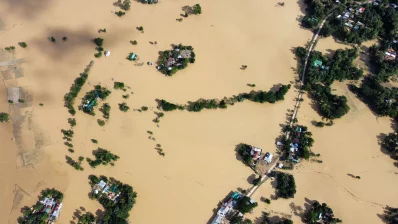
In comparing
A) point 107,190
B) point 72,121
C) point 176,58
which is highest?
point 176,58

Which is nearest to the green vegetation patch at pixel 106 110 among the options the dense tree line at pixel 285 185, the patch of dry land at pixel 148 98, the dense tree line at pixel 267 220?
the patch of dry land at pixel 148 98

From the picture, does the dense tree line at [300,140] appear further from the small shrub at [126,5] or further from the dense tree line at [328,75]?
the small shrub at [126,5]

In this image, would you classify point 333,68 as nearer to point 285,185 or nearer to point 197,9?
point 285,185

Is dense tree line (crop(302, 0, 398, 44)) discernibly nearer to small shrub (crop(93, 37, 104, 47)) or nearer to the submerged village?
the submerged village

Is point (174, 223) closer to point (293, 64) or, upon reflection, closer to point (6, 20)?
point (293, 64)

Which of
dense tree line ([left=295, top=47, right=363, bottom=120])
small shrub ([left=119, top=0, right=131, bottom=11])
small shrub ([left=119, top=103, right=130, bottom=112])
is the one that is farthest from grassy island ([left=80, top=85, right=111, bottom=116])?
dense tree line ([left=295, top=47, right=363, bottom=120])

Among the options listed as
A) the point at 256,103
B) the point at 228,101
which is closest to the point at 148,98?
the point at 228,101
